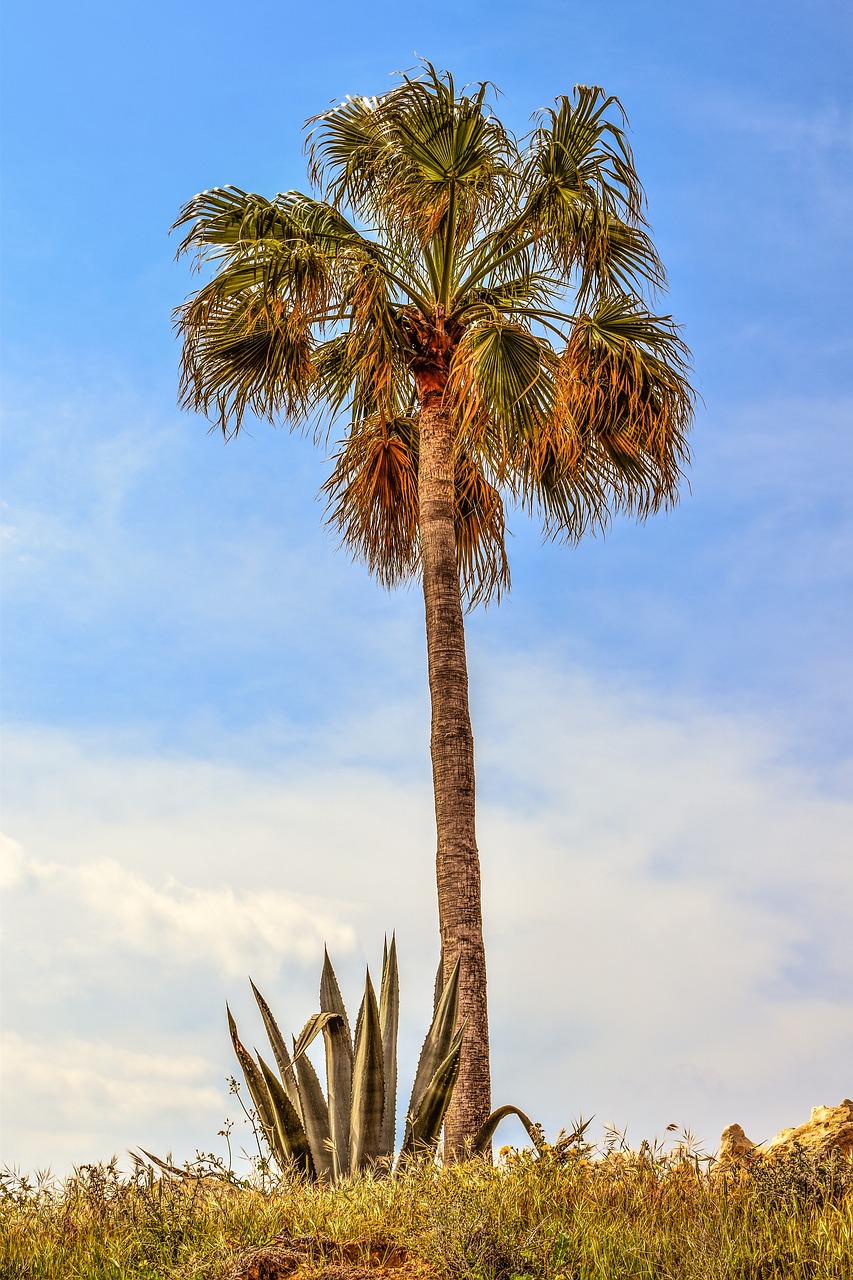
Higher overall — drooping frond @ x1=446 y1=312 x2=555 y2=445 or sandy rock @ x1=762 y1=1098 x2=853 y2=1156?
drooping frond @ x1=446 y1=312 x2=555 y2=445

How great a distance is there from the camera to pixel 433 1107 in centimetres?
692

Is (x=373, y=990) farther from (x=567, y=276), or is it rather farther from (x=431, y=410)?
(x=567, y=276)

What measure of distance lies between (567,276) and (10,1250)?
9141 millimetres

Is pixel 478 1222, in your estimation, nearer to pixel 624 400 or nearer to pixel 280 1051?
pixel 280 1051

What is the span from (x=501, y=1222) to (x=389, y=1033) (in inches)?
87.8

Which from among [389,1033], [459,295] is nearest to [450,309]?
[459,295]

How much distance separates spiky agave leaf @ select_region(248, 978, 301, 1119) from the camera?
696 cm

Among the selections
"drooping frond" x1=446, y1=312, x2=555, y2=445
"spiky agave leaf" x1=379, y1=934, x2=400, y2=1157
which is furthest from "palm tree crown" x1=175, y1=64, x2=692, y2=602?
"spiky agave leaf" x1=379, y1=934, x2=400, y2=1157

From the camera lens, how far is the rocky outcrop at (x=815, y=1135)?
8.52 meters

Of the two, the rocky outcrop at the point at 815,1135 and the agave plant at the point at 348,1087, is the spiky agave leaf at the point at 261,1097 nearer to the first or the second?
the agave plant at the point at 348,1087

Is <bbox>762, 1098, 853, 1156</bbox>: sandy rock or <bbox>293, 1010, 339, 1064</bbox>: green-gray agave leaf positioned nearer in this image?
<bbox>293, 1010, 339, 1064</bbox>: green-gray agave leaf

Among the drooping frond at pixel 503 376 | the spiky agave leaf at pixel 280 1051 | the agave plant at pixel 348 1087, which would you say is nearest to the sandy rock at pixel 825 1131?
the agave plant at pixel 348 1087

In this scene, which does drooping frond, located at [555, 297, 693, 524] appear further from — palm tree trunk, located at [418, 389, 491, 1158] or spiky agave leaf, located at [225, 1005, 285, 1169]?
spiky agave leaf, located at [225, 1005, 285, 1169]

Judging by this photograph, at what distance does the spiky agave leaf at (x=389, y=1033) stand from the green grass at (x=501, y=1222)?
2.20ft
